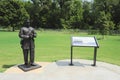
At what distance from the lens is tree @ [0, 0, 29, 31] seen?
49.4 m

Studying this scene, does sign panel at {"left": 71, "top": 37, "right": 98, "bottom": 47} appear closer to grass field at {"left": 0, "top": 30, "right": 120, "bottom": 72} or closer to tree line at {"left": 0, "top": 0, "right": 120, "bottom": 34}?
grass field at {"left": 0, "top": 30, "right": 120, "bottom": 72}

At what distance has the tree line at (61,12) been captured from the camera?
50.4 meters

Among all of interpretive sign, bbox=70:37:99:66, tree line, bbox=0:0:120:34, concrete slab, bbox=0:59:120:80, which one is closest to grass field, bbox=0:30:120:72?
concrete slab, bbox=0:59:120:80

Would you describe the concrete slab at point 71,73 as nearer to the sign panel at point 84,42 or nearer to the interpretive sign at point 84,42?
the interpretive sign at point 84,42

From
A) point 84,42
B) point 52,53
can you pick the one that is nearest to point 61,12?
point 52,53

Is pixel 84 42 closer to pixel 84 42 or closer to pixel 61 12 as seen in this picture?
pixel 84 42

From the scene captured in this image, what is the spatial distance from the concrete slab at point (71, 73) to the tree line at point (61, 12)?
4131cm

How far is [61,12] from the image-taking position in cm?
5941

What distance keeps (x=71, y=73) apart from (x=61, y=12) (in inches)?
2018

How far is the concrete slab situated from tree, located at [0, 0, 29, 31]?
40.9 m

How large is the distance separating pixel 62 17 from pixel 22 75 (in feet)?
167

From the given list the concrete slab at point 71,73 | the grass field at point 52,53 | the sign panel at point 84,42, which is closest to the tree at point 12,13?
the grass field at point 52,53

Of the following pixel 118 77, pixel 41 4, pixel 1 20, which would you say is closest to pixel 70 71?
pixel 118 77

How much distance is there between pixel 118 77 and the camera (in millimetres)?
8422
